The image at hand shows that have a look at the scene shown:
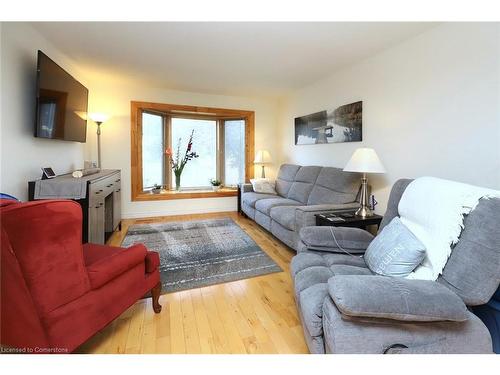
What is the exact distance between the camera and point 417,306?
37.1 inches

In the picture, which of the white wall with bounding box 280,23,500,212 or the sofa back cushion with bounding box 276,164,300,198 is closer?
the white wall with bounding box 280,23,500,212

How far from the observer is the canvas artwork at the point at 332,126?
300 cm

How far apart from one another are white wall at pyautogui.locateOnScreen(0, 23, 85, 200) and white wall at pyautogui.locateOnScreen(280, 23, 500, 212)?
3.38 meters

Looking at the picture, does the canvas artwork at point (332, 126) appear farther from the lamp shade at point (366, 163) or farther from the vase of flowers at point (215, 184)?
the vase of flowers at point (215, 184)

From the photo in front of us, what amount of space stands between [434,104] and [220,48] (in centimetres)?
213

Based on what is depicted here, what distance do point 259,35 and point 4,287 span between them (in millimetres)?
2520

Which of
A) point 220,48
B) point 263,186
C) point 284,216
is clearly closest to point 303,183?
point 263,186

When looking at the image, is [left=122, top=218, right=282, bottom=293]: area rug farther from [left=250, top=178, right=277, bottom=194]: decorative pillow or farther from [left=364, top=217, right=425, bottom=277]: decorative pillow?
[left=364, top=217, right=425, bottom=277]: decorative pillow

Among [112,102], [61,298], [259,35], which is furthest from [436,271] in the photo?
[112,102]

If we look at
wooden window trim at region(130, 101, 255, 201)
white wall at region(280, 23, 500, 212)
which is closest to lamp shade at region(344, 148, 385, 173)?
white wall at region(280, 23, 500, 212)

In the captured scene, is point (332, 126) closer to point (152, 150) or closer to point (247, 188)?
point (247, 188)

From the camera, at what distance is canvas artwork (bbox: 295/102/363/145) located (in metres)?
3.00

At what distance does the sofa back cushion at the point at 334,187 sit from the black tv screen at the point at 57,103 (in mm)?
2970
